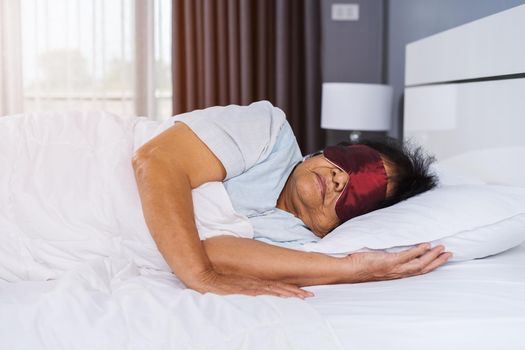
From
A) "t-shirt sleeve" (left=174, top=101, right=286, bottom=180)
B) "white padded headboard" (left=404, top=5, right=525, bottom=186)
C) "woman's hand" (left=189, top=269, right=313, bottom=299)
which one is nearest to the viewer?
"woman's hand" (left=189, top=269, right=313, bottom=299)

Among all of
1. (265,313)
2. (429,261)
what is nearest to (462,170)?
(429,261)

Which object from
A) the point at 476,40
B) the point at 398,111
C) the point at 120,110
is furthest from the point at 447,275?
the point at 120,110

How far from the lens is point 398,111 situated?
10.3 ft

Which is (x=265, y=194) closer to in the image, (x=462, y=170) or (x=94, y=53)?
(x=462, y=170)

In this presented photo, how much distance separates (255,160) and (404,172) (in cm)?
37

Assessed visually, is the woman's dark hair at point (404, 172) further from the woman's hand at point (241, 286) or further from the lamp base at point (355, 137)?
the woman's hand at point (241, 286)

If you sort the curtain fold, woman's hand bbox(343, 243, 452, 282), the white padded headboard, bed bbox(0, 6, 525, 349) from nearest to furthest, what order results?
bed bbox(0, 6, 525, 349), woman's hand bbox(343, 243, 452, 282), the white padded headboard, the curtain fold

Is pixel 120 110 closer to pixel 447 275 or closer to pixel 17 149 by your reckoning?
pixel 17 149

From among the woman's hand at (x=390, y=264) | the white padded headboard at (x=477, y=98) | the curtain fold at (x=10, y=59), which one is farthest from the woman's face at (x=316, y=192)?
the curtain fold at (x=10, y=59)

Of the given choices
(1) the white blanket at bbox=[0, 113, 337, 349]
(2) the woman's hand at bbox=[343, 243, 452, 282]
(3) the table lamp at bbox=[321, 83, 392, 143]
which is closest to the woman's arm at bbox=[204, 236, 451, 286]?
(2) the woman's hand at bbox=[343, 243, 452, 282]

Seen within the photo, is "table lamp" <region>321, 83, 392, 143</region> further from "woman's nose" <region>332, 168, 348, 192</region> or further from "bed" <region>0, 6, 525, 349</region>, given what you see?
"bed" <region>0, 6, 525, 349</region>

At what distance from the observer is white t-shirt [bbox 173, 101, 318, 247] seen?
1.34 metres

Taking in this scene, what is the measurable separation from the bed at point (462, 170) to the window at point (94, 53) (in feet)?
5.67

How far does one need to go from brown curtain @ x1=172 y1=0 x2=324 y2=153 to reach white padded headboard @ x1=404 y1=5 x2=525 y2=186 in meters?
1.30
